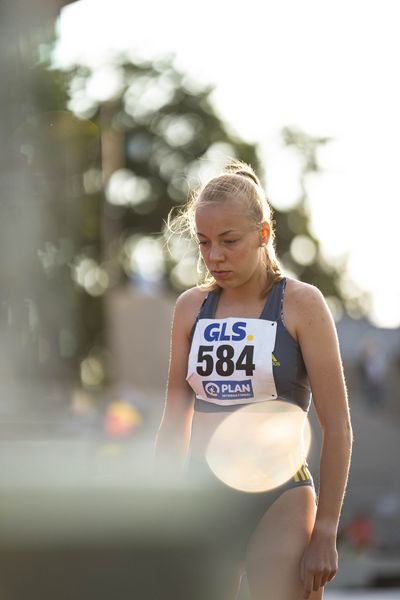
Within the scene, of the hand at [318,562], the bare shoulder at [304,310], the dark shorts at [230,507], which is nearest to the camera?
the dark shorts at [230,507]

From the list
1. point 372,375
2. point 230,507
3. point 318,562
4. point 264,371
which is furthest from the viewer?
point 372,375

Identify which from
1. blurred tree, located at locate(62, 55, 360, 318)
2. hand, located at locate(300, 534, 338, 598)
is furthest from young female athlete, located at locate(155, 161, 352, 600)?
blurred tree, located at locate(62, 55, 360, 318)

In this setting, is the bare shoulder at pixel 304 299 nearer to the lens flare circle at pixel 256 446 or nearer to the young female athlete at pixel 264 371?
the young female athlete at pixel 264 371

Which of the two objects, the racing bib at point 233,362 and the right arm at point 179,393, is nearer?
the racing bib at point 233,362

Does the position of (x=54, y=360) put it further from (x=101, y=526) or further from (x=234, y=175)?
(x=101, y=526)

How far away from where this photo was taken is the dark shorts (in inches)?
85.1

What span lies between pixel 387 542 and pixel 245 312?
25.6 ft

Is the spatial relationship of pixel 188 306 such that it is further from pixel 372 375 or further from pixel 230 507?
pixel 372 375

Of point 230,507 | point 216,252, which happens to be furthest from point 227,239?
point 230,507

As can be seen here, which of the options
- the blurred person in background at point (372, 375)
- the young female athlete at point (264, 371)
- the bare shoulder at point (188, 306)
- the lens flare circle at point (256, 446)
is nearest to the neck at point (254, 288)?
the young female athlete at point (264, 371)

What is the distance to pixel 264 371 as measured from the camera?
290 centimetres

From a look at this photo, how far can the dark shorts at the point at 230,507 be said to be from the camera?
7.09ft

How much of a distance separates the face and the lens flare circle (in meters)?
0.33

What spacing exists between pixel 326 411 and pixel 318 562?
350 millimetres
